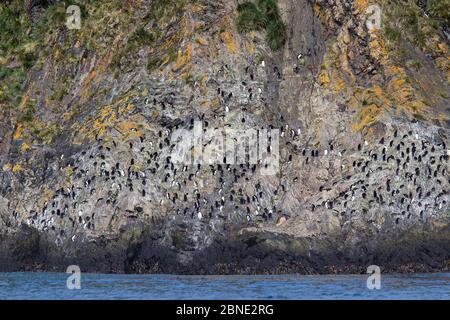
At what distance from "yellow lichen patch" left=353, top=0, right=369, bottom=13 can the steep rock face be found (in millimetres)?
122

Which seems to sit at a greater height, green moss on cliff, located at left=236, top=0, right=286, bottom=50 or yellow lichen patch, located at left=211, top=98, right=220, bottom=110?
green moss on cliff, located at left=236, top=0, right=286, bottom=50

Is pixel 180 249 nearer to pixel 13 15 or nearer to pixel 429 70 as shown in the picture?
pixel 429 70

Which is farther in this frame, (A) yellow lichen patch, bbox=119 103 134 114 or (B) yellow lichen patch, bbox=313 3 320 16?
(B) yellow lichen patch, bbox=313 3 320 16

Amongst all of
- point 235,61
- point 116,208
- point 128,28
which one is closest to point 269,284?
point 116,208

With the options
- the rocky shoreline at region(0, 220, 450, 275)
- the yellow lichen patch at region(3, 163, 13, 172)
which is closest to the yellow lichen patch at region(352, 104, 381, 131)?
the rocky shoreline at region(0, 220, 450, 275)

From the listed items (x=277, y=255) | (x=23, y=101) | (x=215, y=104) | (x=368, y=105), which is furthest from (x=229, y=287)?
(x=23, y=101)

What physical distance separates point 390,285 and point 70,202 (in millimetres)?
17699

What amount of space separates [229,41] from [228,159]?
22.8ft

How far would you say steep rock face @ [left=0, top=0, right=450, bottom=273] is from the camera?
6656 cm

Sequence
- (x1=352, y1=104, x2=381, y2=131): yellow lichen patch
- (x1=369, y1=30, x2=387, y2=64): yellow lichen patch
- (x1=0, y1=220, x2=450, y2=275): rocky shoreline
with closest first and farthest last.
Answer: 1. (x1=0, y1=220, x2=450, y2=275): rocky shoreline
2. (x1=352, y1=104, x2=381, y2=131): yellow lichen patch
3. (x1=369, y1=30, x2=387, y2=64): yellow lichen patch

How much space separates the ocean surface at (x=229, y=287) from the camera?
57797mm

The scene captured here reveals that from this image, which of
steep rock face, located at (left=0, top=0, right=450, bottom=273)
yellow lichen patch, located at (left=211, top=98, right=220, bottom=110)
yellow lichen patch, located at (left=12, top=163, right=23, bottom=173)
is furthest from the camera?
yellow lichen patch, located at (left=12, top=163, right=23, bottom=173)

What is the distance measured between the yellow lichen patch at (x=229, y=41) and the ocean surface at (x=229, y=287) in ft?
44.7

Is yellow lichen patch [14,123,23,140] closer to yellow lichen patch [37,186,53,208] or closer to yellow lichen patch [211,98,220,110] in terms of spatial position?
yellow lichen patch [37,186,53,208]
